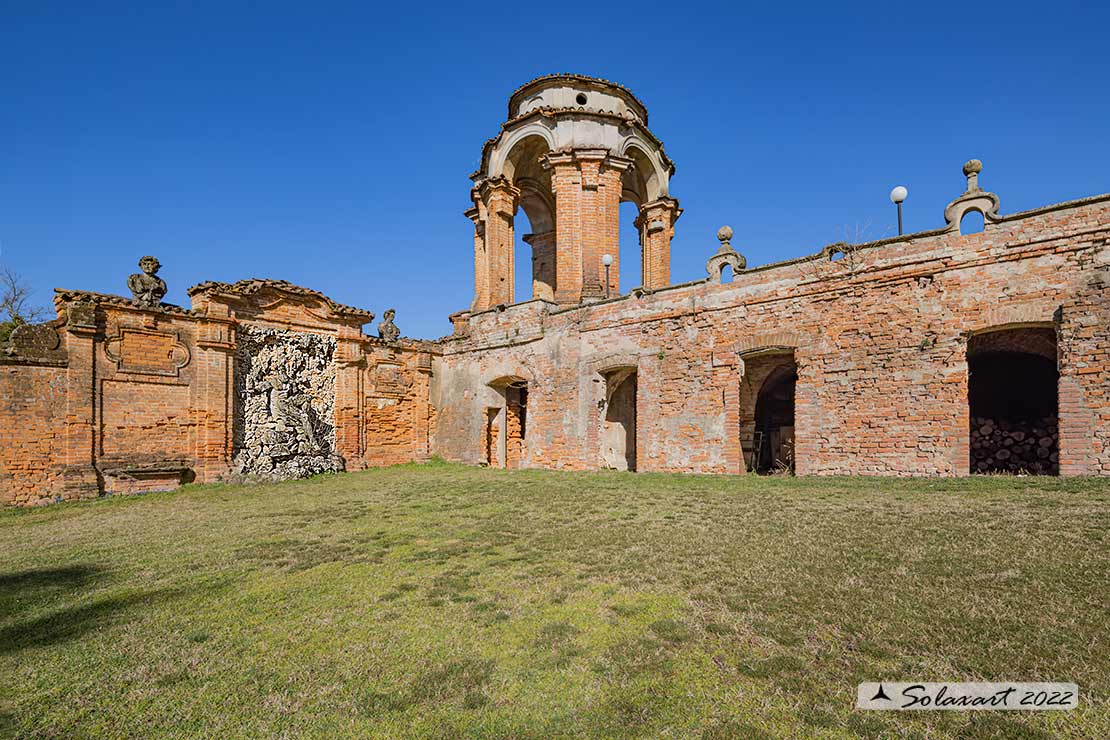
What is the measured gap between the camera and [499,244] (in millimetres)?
19859

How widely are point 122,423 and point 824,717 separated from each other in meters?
15.5

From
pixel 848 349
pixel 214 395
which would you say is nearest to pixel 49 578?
pixel 214 395

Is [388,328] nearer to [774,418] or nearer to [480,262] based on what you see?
[480,262]

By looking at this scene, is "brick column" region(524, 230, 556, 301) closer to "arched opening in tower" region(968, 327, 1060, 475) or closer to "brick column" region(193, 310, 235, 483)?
"brick column" region(193, 310, 235, 483)

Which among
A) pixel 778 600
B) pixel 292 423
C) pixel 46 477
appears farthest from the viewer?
pixel 292 423

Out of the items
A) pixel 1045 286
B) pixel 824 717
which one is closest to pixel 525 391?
pixel 1045 286

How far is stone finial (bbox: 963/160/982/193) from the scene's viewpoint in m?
10.5

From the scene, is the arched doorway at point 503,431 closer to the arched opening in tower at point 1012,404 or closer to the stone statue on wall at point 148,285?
the stone statue on wall at point 148,285

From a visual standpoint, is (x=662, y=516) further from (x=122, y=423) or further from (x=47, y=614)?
(x=122, y=423)

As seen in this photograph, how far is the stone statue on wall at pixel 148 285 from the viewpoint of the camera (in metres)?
13.3

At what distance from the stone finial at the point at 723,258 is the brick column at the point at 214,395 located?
1298cm

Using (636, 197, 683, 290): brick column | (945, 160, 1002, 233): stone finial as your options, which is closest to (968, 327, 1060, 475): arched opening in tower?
(945, 160, 1002, 233): stone finial

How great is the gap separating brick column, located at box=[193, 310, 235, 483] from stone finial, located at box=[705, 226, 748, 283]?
13.0 meters

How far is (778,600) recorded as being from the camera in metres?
4.13
